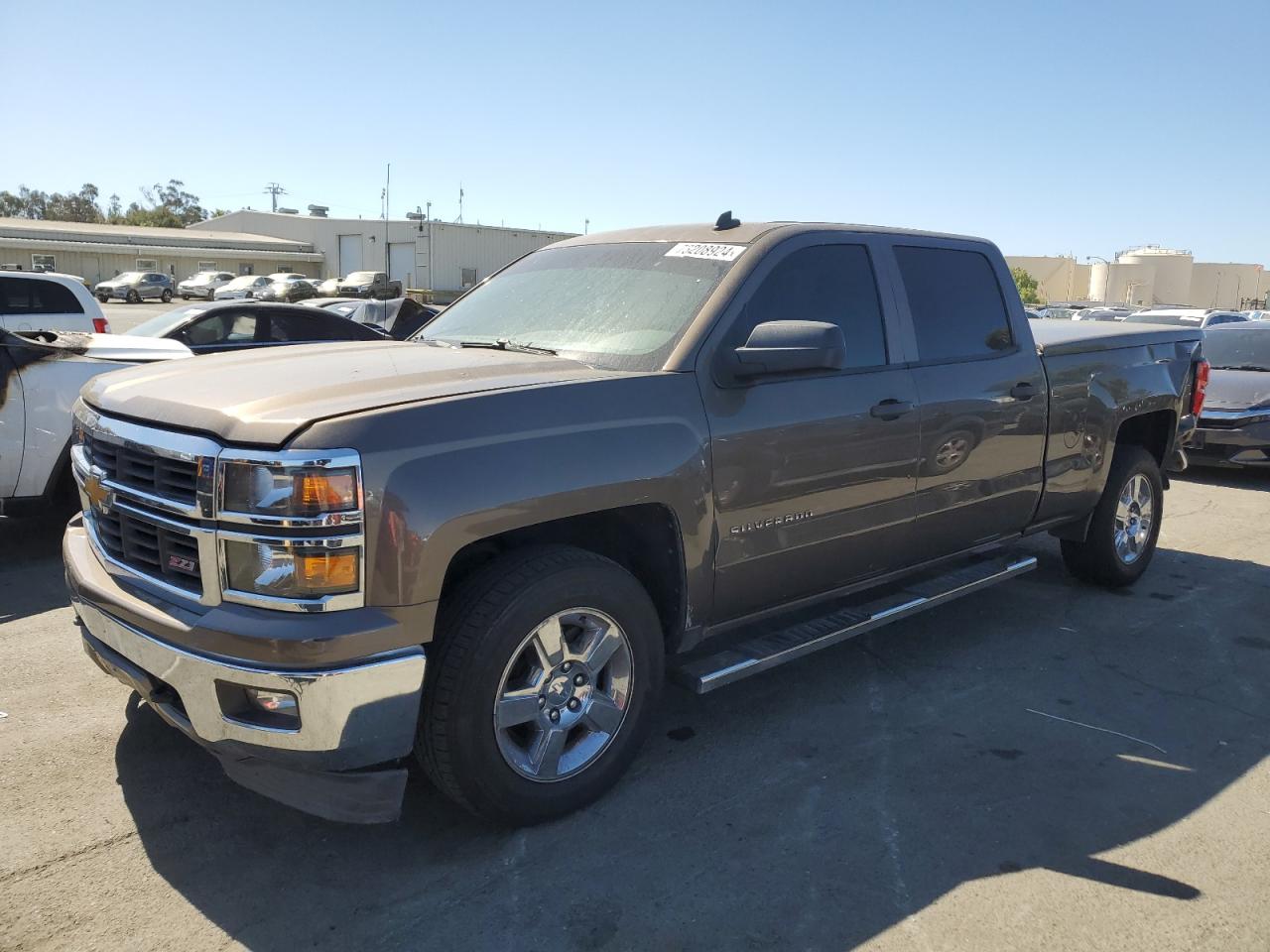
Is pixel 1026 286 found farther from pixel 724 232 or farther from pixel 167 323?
pixel 724 232

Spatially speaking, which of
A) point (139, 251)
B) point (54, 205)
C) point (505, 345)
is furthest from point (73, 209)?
point (505, 345)

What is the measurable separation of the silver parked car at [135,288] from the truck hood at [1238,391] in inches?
1875

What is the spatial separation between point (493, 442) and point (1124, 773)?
2782 millimetres

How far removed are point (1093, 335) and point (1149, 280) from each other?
7295 centimetres

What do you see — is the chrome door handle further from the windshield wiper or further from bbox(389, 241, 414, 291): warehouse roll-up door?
bbox(389, 241, 414, 291): warehouse roll-up door

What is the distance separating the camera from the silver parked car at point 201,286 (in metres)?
50.4

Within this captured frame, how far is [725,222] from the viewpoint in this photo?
170 inches

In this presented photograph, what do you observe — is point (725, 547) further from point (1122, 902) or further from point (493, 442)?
point (1122, 902)

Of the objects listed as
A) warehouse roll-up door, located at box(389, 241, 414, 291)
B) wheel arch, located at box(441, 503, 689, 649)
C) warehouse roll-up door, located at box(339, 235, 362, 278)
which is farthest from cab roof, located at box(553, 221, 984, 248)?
warehouse roll-up door, located at box(339, 235, 362, 278)

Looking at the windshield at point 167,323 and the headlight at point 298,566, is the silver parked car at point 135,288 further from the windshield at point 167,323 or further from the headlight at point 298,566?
the headlight at point 298,566

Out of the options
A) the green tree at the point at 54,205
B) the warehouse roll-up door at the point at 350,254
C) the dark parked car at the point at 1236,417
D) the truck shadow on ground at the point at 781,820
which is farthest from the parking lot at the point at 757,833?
the green tree at the point at 54,205

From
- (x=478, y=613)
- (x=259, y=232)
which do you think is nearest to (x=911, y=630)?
(x=478, y=613)

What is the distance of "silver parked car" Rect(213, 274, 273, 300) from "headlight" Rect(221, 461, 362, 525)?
150ft

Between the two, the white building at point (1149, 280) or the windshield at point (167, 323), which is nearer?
the windshield at point (167, 323)
